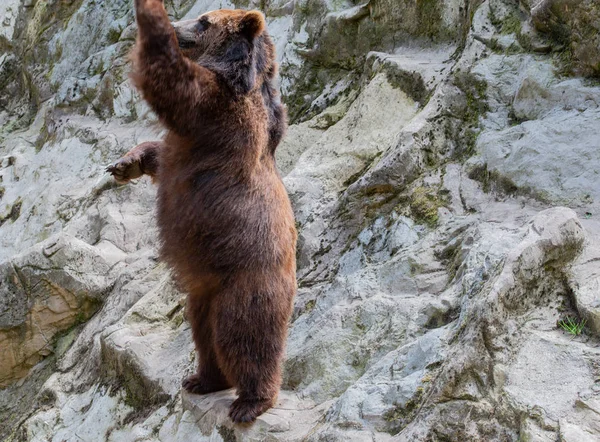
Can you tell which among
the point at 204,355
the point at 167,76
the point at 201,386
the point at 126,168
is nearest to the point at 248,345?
the point at 204,355

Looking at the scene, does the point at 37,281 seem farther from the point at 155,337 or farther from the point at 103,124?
the point at 103,124

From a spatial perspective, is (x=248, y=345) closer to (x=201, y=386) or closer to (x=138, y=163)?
(x=201, y=386)

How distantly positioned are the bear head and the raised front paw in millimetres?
847

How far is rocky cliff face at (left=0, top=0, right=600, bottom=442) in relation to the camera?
150 inches

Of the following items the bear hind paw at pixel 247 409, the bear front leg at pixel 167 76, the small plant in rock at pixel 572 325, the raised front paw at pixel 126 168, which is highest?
the bear front leg at pixel 167 76

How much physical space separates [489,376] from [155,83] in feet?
7.91

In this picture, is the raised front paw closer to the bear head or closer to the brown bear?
the brown bear

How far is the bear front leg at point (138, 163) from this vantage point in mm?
5156

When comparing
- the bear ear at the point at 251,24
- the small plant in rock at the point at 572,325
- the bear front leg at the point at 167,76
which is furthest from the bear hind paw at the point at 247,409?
the bear ear at the point at 251,24

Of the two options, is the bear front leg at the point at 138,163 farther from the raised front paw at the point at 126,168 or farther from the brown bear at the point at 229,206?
the brown bear at the point at 229,206

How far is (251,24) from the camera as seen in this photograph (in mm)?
4730

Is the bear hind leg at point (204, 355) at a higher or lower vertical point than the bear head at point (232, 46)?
lower

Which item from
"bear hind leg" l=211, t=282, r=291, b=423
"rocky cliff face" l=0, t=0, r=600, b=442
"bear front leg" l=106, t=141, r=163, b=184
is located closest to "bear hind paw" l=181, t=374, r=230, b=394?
"rocky cliff face" l=0, t=0, r=600, b=442

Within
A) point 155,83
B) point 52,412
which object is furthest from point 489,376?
point 52,412
